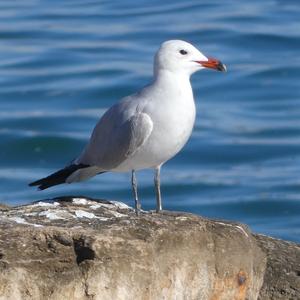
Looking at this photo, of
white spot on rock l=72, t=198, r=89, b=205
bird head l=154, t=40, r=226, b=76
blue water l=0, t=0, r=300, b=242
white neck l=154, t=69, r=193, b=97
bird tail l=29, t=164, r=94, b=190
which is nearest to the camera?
white spot on rock l=72, t=198, r=89, b=205

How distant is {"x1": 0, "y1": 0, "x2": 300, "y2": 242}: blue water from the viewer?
581 inches

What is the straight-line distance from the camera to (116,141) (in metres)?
7.30

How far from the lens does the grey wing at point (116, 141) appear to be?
7086 mm

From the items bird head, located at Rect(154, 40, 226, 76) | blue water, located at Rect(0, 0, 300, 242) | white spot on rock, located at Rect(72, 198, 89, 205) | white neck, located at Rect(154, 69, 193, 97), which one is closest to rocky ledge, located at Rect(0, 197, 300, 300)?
white spot on rock, located at Rect(72, 198, 89, 205)

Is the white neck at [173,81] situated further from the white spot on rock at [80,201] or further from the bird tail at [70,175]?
the bird tail at [70,175]

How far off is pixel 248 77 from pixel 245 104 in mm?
1322

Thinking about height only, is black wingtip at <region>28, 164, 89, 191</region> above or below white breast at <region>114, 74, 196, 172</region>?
below

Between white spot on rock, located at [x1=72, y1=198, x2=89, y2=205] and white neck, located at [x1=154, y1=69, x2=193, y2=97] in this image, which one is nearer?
white spot on rock, located at [x1=72, y1=198, x2=89, y2=205]

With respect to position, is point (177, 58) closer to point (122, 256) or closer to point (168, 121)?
point (168, 121)

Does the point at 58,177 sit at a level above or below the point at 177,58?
below

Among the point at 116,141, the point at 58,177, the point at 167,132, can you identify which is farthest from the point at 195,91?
the point at 167,132

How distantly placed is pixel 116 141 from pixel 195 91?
34.7 feet

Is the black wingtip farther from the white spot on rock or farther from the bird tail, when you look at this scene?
the white spot on rock

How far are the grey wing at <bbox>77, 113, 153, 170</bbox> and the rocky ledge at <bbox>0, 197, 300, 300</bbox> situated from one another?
1.72ft
